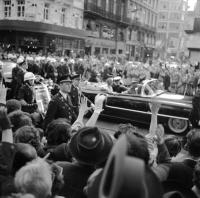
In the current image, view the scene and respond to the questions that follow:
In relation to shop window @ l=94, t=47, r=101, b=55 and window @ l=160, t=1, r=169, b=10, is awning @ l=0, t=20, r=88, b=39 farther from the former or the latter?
window @ l=160, t=1, r=169, b=10

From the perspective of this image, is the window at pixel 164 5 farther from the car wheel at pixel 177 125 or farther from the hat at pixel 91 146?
the hat at pixel 91 146

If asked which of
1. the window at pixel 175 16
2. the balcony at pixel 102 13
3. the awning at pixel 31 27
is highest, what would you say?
the window at pixel 175 16

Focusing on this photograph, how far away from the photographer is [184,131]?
8.66 m

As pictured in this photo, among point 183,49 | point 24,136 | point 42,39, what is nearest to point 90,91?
point 24,136

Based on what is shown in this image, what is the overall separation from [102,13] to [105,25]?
217 centimetres

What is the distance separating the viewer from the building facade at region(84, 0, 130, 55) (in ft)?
128

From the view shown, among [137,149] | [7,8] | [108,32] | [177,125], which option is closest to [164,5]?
[108,32]

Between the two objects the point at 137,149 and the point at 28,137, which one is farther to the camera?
the point at 28,137

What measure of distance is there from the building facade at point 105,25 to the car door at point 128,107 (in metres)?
29.1

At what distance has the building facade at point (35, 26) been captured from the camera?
96.4 feet

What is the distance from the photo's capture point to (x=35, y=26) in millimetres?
28922

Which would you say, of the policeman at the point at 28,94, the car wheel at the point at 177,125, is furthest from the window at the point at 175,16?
the policeman at the point at 28,94

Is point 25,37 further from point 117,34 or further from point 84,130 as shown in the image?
point 84,130

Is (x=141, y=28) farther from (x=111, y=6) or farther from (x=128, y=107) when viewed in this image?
(x=128, y=107)
